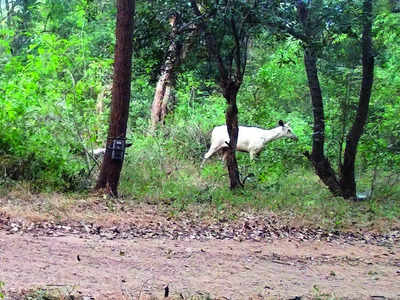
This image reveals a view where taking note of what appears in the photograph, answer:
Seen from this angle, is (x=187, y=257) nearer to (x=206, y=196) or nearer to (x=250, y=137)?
(x=206, y=196)

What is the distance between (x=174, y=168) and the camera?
49.3 feet

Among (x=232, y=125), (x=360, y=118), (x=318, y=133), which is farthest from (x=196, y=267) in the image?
(x=360, y=118)

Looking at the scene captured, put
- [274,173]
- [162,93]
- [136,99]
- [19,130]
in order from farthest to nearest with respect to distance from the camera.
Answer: [136,99], [162,93], [274,173], [19,130]

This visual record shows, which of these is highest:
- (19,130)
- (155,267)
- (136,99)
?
(136,99)

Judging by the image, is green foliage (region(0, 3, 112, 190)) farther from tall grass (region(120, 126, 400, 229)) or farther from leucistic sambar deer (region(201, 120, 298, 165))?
leucistic sambar deer (region(201, 120, 298, 165))

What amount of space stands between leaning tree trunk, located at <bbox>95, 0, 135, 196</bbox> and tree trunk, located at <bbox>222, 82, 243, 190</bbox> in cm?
253

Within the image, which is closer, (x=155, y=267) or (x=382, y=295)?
(x=382, y=295)

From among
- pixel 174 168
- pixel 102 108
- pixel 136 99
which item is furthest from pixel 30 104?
pixel 136 99

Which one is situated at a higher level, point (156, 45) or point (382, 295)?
point (156, 45)

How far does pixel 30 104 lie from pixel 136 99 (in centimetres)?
1016

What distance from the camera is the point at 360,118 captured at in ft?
43.6

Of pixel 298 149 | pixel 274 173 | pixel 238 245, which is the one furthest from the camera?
pixel 298 149

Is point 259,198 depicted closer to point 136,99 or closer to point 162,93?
point 162,93

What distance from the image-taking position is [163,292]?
592 centimetres
